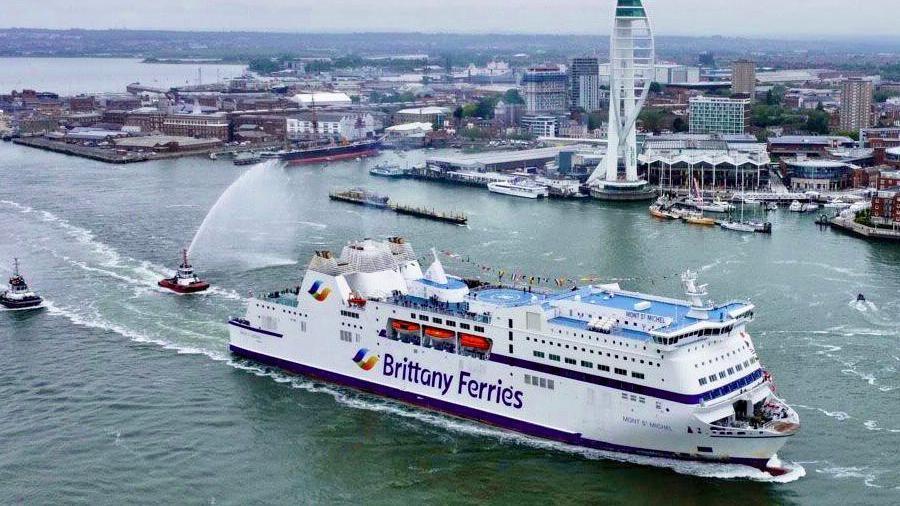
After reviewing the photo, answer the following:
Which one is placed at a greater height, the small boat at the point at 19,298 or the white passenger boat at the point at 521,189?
the white passenger boat at the point at 521,189

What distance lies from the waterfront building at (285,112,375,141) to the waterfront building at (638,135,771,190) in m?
19.1

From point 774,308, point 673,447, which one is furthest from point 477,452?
point 774,308

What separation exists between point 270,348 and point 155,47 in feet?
606

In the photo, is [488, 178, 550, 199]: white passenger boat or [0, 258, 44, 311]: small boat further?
[488, 178, 550, 199]: white passenger boat

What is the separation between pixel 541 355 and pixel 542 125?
44683 millimetres

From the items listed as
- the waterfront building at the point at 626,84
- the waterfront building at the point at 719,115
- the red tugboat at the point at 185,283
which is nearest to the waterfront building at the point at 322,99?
the waterfront building at the point at 719,115

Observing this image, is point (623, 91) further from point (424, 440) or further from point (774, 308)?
point (424, 440)

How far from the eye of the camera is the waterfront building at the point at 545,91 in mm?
67250

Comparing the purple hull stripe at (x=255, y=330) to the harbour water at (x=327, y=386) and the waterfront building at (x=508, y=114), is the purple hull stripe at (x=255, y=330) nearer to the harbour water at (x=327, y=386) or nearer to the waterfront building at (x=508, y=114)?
the harbour water at (x=327, y=386)

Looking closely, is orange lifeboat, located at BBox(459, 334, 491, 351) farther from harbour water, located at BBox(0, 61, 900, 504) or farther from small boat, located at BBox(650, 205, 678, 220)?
small boat, located at BBox(650, 205, 678, 220)

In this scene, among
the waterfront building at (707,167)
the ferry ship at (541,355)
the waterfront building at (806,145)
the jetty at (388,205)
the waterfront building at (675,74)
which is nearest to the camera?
the ferry ship at (541,355)

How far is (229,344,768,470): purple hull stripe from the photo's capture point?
14.8 meters

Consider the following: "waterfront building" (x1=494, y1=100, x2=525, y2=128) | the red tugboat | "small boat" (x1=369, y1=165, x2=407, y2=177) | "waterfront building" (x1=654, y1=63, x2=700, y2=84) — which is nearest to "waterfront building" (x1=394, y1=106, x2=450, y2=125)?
"waterfront building" (x1=494, y1=100, x2=525, y2=128)

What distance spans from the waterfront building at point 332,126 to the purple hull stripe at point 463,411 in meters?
39.5
